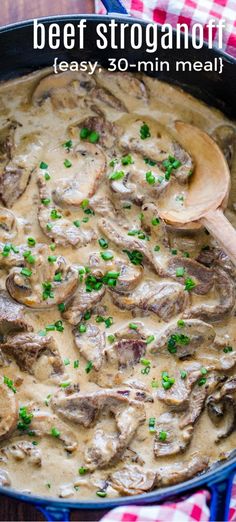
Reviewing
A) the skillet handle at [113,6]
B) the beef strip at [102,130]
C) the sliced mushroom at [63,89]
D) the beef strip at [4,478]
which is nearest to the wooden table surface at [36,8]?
the sliced mushroom at [63,89]

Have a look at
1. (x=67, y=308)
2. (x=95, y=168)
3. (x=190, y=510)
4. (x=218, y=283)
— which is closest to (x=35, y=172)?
(x=95, y=168)

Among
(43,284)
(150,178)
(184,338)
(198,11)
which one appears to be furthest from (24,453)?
(198,11)

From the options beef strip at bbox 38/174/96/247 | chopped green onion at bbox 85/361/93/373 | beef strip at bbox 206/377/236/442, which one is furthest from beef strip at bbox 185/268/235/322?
beef strip at bbox 38/174/96/247

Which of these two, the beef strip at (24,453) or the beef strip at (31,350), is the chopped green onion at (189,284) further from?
the beef strip at (24,453)

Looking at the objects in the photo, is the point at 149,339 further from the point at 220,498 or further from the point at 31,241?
the point at 220,498

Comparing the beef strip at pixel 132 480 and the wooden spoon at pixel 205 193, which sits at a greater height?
the wooden spoon at pixel 205 193

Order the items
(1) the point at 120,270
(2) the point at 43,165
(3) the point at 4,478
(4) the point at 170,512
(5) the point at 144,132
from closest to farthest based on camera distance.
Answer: (4) the point at 170,512 → (3) the point at 4,478 → (1) the point at 120,270 → (2) the point at 43,165 → (5) the point at 144,132

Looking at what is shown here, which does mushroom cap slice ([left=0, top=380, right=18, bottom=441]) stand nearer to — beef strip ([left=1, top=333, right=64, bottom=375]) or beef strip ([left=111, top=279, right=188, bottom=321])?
beef strip ([left=1, top=333, right=64, bottom=375])
